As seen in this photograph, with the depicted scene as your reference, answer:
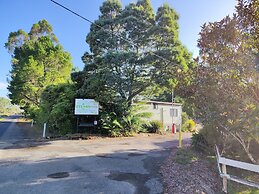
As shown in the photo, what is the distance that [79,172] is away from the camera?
6.30 meters

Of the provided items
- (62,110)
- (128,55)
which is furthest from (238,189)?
(62,110)

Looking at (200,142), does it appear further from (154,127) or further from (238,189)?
(154,127)

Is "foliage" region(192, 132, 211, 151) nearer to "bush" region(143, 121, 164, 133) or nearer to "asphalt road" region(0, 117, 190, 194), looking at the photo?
"asphalt road" region(0, 117, 190, 194)

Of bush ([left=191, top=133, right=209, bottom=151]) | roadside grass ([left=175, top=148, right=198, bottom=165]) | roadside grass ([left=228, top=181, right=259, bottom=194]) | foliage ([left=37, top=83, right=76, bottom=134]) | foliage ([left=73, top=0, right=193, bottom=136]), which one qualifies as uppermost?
foliage ([left=73, top=0, right=193, bottom=136])

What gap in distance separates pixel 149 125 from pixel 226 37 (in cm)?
1247

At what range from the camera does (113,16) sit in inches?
629

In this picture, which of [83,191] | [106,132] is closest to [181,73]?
[83,191]

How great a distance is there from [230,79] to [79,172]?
5.45 metres

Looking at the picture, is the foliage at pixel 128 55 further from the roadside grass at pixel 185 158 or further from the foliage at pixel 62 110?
the roadside grass at pixel 185 158

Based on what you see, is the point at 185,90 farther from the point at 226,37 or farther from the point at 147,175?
the point at 147,175

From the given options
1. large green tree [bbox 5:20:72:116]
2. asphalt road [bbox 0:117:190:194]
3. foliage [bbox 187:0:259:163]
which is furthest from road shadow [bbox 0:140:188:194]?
large green tree [bbox 5:20:72:116]

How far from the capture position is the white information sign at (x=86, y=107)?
1423 centimetres

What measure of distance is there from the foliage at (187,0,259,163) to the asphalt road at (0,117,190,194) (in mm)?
2813

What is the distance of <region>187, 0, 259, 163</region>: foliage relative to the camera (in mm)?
5738
